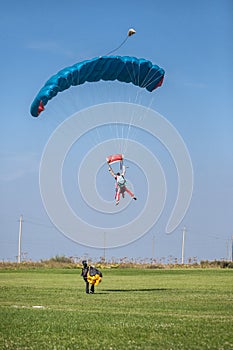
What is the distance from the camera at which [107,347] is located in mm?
11883

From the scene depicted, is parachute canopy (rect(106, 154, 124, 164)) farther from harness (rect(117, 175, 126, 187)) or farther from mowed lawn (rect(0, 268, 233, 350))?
mowed lawn (rect(0, 268, 233, 350))

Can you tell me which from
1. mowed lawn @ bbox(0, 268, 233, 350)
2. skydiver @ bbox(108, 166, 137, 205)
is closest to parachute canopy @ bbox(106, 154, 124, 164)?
skydiver @ bbox(108, 166, 137, 205)

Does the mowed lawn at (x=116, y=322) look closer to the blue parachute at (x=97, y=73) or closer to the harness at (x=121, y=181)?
the harness at (x=121, y=181)

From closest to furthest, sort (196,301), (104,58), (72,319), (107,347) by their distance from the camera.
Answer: (107,347) → (72,319) → (196,301) → (104,58)

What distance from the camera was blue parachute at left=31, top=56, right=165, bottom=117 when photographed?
80.9 feet

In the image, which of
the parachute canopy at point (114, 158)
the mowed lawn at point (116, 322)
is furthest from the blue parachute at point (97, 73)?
the mowed lawn at point (116, 322)

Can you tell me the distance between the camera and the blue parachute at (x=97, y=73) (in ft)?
80.9

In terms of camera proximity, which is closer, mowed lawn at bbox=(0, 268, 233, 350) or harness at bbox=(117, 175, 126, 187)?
mowed lawn at bbox=(0, 268, 233, 350)

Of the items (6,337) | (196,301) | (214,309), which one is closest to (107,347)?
(6,337)

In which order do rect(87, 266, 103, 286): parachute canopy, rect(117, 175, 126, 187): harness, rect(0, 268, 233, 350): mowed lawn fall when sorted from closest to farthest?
rect(0, 268, 233, 350): mowed lawn, rect(117, 175, 126, 187): harness, rect(87, 266, 103, 286): parachute canopy

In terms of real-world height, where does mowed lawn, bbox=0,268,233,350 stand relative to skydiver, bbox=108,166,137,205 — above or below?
below

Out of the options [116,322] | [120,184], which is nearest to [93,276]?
[120,184]

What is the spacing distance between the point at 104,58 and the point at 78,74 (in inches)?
39.4

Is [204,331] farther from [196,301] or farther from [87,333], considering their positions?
[196,301]
